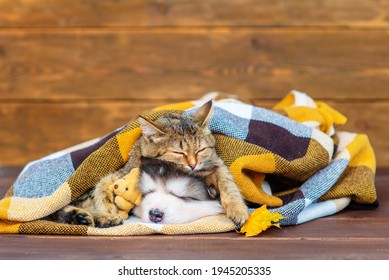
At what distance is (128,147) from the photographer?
1812 mm

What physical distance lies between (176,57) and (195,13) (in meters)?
0.22

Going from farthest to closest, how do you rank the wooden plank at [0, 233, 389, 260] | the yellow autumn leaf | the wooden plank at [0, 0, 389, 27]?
the wooden plank at [0, 0, 389, 27], the yellow autumn leaf, the wooden plank at [0, 233, 389, 260]

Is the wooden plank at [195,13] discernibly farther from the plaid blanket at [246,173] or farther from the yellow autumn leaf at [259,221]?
the yellow autumn leaf at [259,221]

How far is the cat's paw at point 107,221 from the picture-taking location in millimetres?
1686

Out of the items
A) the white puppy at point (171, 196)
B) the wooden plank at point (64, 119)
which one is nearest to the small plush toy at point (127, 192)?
the white puppy at point (171, 196)

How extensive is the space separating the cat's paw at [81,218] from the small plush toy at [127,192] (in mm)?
95

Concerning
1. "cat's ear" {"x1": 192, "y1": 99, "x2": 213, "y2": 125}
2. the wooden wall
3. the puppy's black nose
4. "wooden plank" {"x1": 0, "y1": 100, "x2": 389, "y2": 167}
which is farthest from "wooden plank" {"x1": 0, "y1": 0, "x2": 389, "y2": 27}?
the puppy's black nose

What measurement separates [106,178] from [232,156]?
0.40 m

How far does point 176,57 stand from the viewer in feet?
8.55

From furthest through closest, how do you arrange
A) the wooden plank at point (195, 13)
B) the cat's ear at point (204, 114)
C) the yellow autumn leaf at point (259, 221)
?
the wooden plank at point (195, 13) < the cat's ear at point (204, 114) < the yellow autumn leaf at point (259, 221)

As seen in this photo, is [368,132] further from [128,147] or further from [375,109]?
[128,147]

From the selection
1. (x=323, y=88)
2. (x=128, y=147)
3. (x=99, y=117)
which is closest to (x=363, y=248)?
(x=128, y=147)

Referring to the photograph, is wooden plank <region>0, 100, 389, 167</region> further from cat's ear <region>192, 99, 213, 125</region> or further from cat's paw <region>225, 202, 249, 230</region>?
cat's paw <region>225, 202, 249, 230</region>

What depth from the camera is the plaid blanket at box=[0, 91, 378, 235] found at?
1.68 metres
